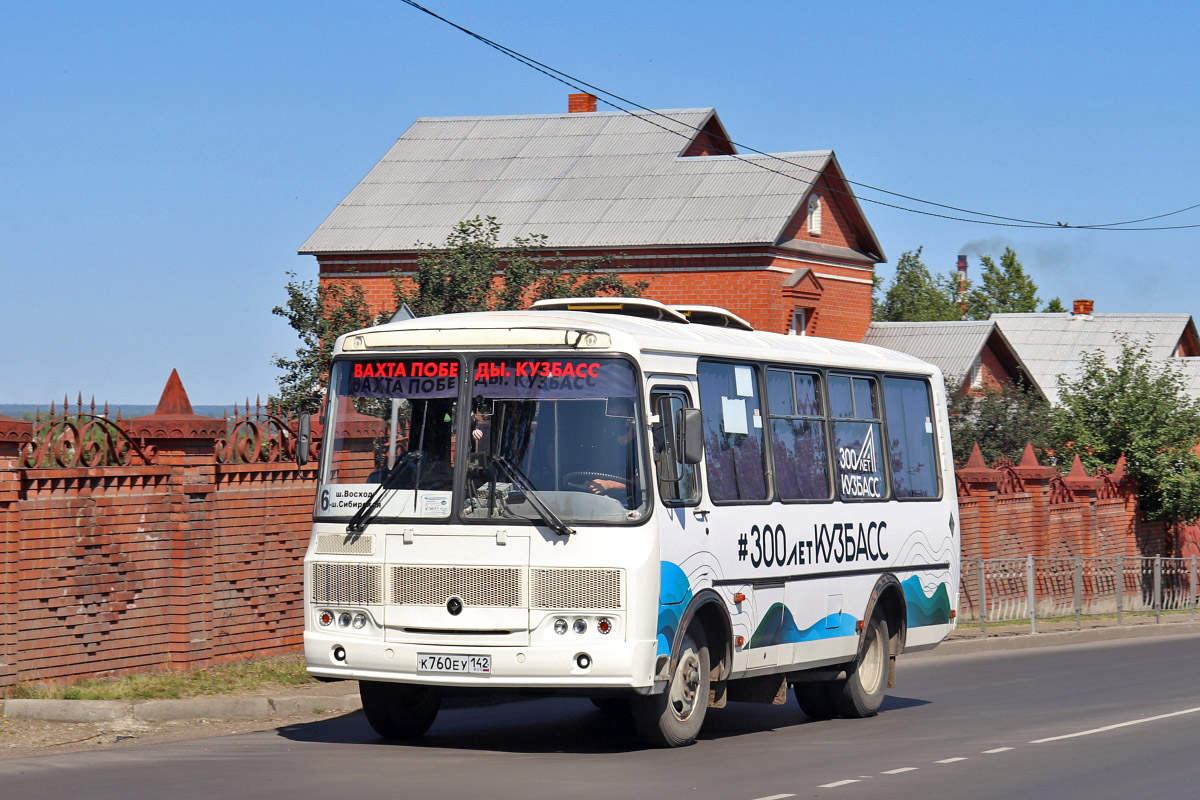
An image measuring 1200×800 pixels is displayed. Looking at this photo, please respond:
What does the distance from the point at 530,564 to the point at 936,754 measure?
3054mm

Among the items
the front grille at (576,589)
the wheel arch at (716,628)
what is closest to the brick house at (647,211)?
the wheel arch at (716,628)

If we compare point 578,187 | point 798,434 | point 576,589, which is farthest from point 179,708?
point 578,187

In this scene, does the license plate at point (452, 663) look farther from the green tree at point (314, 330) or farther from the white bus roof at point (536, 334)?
the green tree at point (314, 330)

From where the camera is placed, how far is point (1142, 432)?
3894cm

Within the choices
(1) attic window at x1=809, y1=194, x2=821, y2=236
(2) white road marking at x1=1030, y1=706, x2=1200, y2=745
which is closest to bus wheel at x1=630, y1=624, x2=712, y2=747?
(2) white road marking at x1=1030, y1=706, x2=1200, y2=745

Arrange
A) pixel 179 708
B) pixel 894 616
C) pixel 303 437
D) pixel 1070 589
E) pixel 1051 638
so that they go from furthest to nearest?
pixel 1070 589 < pixel 1051 638 < pixel 894 616 < pixel 179 708 < pixel 303 437

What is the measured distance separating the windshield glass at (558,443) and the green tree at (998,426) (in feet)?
97.0

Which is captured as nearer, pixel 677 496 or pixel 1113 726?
pixel 677 496

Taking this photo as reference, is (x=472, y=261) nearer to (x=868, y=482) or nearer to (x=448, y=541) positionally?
(x=868, y=482)

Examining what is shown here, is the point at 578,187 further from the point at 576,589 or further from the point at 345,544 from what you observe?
the point at 576,589

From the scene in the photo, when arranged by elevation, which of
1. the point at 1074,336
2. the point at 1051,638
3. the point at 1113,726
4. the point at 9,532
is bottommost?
the point at 1113,726

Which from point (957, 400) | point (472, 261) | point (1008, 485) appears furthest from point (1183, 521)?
point (472, 261)

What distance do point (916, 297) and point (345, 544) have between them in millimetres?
96975

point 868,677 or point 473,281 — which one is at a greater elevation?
point 473,281
